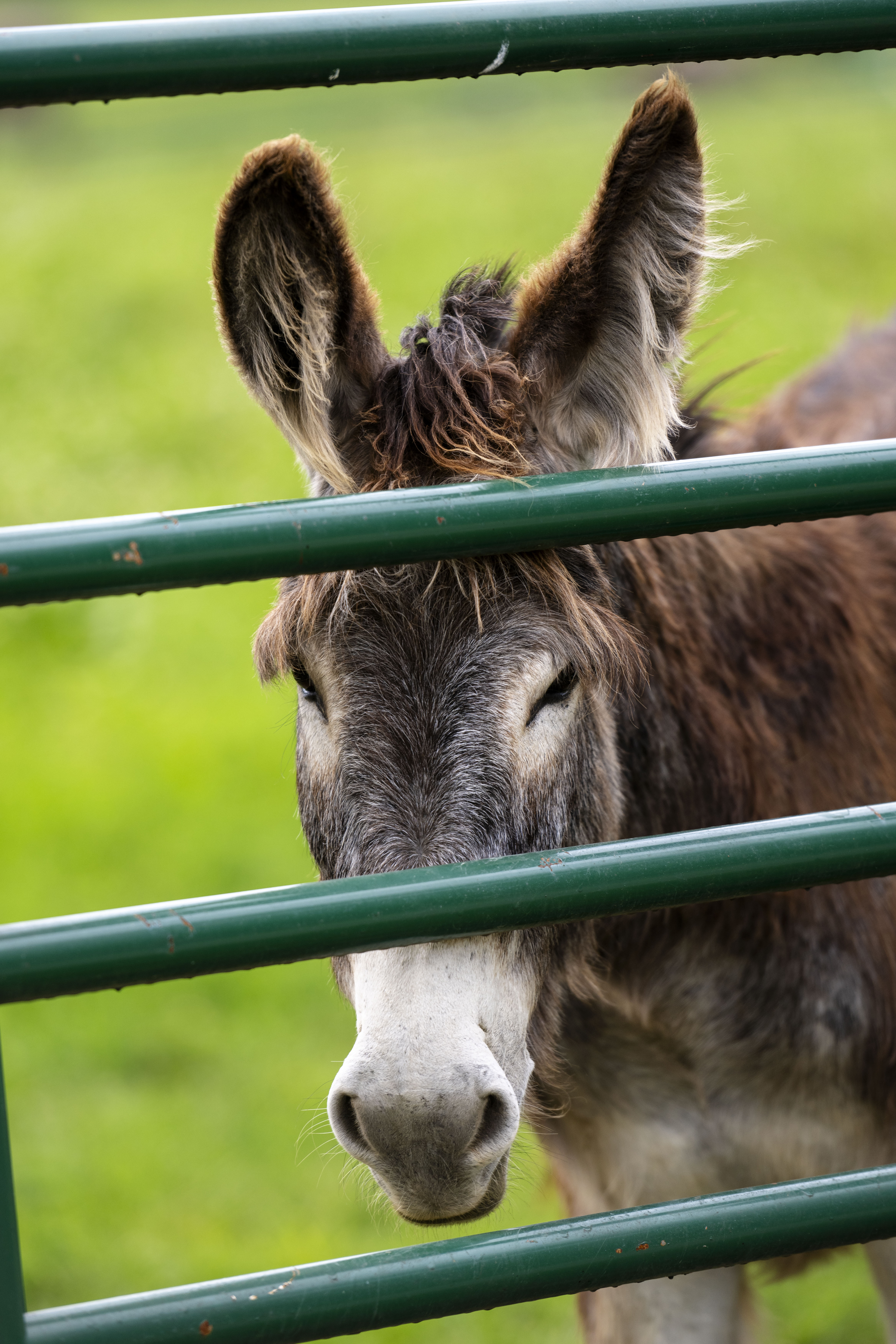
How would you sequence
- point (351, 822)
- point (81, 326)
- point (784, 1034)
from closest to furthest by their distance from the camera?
point (351, 822) < point (784, 1034) < point (81, 326)

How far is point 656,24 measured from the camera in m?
1.24

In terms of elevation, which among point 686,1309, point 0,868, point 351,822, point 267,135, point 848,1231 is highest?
point 267,135

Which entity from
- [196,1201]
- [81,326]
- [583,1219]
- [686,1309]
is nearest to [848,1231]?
[583,1219]

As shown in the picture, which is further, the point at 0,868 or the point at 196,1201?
the point at 0,868

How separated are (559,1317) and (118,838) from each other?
299 cm

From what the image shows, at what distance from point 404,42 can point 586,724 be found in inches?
42.3

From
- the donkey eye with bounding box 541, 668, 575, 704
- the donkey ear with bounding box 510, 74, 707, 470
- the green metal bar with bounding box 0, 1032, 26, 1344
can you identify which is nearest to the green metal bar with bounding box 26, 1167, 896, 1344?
the green metal bar with bounding box 0, 1032, 26, 1344

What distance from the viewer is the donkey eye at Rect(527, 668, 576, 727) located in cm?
183

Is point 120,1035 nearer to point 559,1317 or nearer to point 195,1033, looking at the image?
point 195,1033

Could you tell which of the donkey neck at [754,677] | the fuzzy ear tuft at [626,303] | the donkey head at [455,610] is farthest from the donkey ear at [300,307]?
the donkey neck at [754,677]

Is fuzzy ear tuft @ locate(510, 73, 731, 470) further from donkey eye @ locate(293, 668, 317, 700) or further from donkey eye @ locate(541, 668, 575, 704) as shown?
donkey eye @ locate(293, 668, 317, 700)

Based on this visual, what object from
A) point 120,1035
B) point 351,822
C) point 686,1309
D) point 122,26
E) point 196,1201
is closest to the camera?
point 122,26

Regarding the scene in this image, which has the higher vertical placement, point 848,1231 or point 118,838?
point 118,838

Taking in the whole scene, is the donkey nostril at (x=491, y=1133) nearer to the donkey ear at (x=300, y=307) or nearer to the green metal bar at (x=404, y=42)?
the donkey ear at (x=300, y=307)
